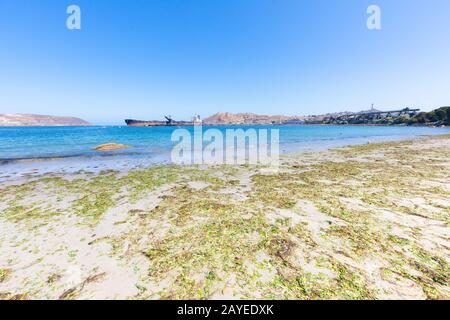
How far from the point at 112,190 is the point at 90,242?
532 centimetres

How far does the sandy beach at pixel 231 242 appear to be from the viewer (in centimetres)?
365

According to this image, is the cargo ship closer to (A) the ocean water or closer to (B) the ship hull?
(B) the ship hull

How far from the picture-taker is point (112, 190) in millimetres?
10094

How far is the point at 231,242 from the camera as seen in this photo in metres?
5.15

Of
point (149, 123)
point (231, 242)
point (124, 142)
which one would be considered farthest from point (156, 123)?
point (231, 242)

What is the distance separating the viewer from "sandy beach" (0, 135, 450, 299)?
3.65m

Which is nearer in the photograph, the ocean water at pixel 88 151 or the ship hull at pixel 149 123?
the ocean water at pixel 88 151

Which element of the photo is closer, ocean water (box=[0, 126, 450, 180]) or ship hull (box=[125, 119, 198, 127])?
ocean water (box=[0, 126, 450, 180])
